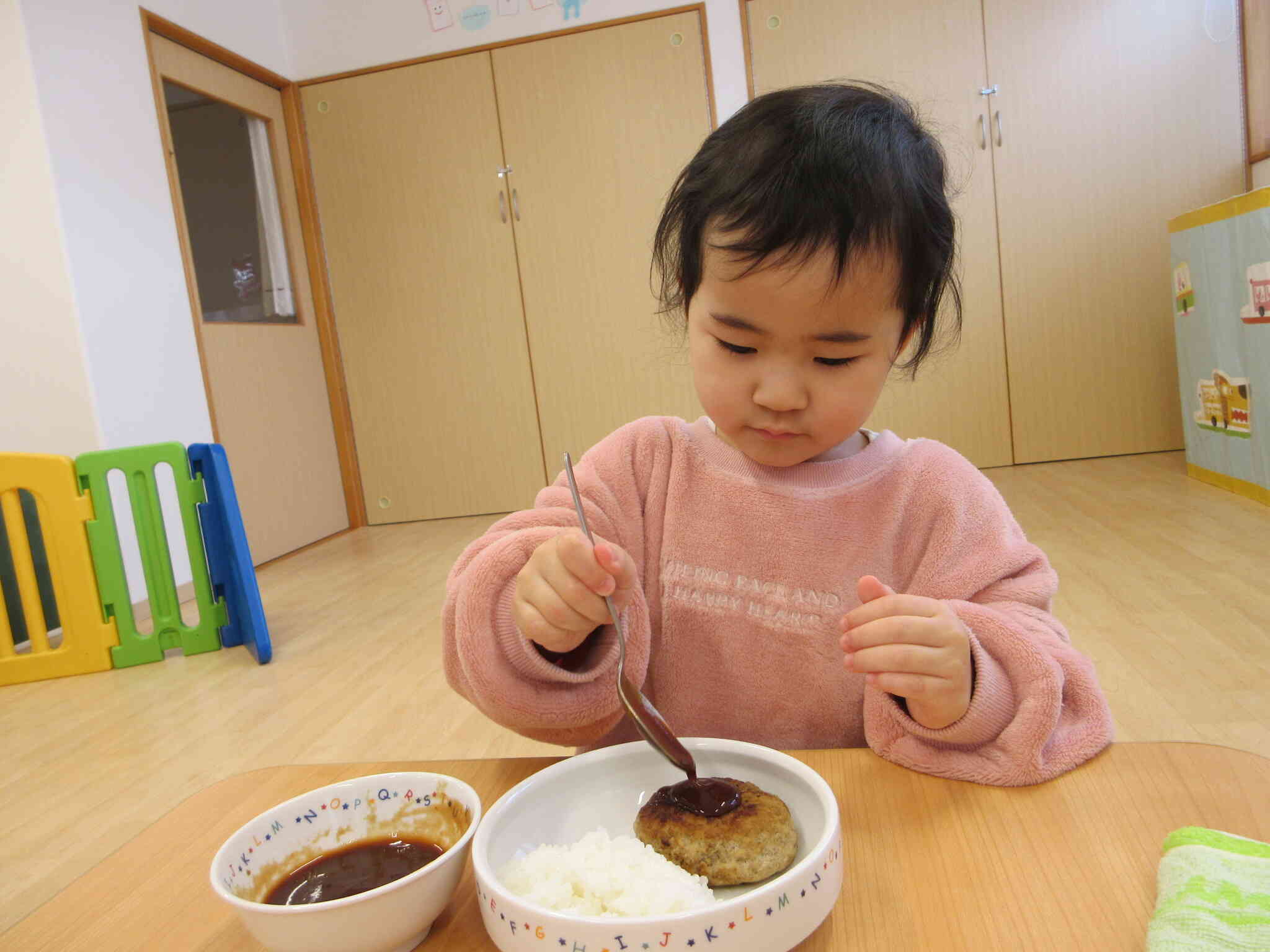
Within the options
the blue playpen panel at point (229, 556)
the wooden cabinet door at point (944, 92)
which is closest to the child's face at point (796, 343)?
the blue playpen panel at point (229, 556)

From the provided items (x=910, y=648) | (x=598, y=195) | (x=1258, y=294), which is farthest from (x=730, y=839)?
(x=598, y=195)

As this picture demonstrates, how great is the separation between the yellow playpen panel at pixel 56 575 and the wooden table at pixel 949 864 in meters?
2.06

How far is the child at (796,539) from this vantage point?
0.49 meters

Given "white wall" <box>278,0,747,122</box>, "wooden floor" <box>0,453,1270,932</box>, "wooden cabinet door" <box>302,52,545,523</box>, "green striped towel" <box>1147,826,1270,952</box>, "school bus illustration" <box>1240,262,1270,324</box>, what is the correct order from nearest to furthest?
"green striped towel" <box>1147,826,1270,952</box> < "wooden floor" <box>0,453,1270,932</box> < "school bus illustration" <box>1240,262,1270,324</box> < "white wall" <box>278,0,747,122</box> < "wooden cabinet door" <box>302,52,545,523</box>

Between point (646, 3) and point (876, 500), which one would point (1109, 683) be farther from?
point (646, 3)

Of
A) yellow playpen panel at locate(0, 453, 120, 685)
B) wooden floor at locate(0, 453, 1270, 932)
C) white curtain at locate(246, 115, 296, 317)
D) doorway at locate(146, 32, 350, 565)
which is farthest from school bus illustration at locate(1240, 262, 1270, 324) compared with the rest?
white curtain at locate(246, 115, 296, 317)

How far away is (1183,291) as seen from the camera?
9.47ft

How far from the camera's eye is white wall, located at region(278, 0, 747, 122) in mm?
3496

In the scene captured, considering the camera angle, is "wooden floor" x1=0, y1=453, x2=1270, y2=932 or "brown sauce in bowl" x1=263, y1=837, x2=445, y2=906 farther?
"wooden floor" x1=0, y1=453, x2=1270, y2=932

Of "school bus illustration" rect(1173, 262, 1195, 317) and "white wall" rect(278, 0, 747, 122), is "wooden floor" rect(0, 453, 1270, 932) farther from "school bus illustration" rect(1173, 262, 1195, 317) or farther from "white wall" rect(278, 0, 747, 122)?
"white wall" rect(278, 0, 747, 122)

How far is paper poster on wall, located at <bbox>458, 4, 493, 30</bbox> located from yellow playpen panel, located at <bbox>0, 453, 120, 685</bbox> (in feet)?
7.71

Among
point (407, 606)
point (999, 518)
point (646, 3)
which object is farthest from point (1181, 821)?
point (646, 3)

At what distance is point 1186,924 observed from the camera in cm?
32

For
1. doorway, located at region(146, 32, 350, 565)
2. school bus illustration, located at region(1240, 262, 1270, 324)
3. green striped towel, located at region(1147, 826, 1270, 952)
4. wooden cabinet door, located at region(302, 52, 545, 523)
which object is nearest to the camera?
green striped towel, located at region(1147, 826, 1270, 952)
